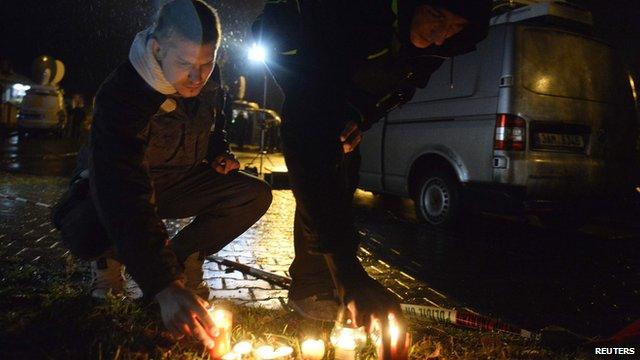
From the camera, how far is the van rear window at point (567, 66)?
519cm

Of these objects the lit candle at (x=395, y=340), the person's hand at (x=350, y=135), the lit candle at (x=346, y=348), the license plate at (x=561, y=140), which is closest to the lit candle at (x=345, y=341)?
the lit candle at (x=346, y=348)

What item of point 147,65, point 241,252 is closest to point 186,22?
point 147,65

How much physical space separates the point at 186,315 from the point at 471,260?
3593 mm

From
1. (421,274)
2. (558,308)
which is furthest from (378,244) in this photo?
(558,308)

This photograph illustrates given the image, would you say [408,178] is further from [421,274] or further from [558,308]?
[558,308]

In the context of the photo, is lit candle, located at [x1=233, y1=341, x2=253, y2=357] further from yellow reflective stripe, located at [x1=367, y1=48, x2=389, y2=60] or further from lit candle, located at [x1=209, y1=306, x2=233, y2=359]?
yellow reflective stripe, located at [x1=367, y1=48, x2=389, y2=60]

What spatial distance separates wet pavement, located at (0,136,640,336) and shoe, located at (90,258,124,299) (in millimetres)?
701

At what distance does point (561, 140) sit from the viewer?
527cm

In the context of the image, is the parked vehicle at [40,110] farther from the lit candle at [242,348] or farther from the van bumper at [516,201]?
the lit candle at [242,348]

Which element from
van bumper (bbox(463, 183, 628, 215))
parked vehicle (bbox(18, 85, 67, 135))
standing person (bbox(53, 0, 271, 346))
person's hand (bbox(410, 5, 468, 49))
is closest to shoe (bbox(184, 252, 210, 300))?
standing person (bbox(53, 0, 271, 346))

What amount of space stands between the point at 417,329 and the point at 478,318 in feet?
1.24

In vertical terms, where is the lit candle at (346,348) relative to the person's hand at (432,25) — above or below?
below

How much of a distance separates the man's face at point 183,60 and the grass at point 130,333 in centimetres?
116

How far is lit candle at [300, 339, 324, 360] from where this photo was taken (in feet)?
6.89
